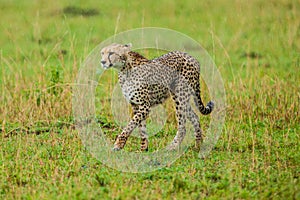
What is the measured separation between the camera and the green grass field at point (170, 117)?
5.29m

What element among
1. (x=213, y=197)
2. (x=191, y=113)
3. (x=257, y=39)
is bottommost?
(x=213, y=197)

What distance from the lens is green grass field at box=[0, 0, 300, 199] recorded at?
529 centimetres

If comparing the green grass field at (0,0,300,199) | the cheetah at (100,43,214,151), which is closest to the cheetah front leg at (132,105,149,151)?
the cheetah at (100,43,214,151)

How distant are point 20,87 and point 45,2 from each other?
16.4ft

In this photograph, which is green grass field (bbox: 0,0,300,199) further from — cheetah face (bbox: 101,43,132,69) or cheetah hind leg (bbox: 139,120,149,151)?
cheetah face (bbox: 101,43,132,69)

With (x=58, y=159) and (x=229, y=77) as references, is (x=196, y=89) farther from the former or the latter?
(x=229, y=77)

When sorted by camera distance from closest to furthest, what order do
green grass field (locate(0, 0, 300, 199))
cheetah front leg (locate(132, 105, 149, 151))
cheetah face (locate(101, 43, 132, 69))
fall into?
green grass field (locate(0, 0, 300, 199)) < cheetah face (locate(101, 43, 132, 69)) < cheetah front leg (locate(132, 105, 149, 151))

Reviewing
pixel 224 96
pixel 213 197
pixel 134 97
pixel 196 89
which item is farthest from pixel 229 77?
pixel 213 197

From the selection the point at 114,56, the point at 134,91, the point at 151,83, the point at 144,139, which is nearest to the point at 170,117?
the point at 144,139

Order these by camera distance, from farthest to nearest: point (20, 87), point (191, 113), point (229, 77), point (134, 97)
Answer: point (229, 77)
point (20, 87)
point (191, 113)
point (134, 97)

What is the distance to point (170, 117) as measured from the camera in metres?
7.63

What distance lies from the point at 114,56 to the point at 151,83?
1.57 ft

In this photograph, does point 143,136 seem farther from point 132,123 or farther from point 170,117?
point 170,117

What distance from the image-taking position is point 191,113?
654 centimetres
